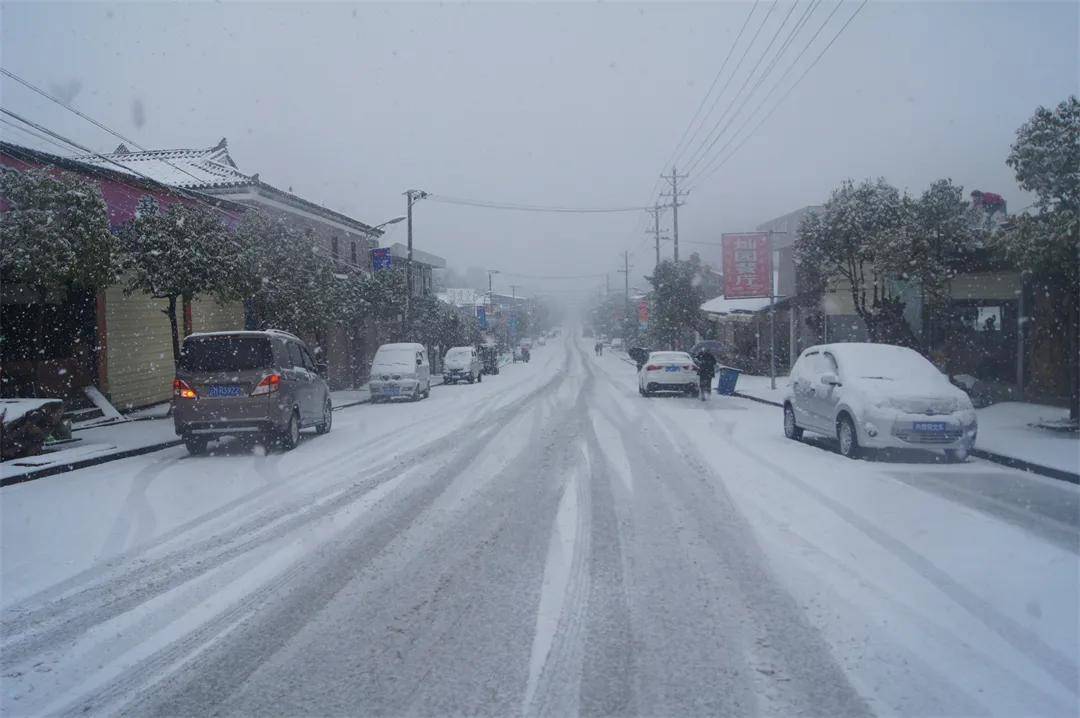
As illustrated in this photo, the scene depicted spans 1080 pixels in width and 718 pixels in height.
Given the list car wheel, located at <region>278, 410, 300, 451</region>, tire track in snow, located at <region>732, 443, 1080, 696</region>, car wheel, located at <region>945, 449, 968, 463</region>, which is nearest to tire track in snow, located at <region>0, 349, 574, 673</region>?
car wheel, located at <region>278, 410, 300, 451</region>

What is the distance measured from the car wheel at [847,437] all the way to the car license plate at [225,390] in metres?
9.28

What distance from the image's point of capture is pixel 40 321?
18594 mm

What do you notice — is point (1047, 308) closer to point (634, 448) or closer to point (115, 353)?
point (634, 448)

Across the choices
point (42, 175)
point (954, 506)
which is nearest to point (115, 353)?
point (42, 175)

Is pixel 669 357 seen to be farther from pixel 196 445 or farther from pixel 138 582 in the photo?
pixel 138 582

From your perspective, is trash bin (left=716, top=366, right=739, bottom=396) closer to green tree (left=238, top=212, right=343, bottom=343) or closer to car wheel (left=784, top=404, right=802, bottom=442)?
car wheel (left=784, top=404, right=802, bottom=442)

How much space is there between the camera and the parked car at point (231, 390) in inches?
477

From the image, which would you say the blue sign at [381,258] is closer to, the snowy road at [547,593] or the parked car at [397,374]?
the parked car at [397,374]

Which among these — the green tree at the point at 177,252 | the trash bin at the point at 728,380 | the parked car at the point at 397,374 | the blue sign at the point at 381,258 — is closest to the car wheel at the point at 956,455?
the trash bin at the point at 728,380

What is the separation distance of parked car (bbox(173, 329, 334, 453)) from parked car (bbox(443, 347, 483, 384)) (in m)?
25.0

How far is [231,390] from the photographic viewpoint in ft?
40.0

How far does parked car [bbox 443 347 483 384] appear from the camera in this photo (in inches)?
1501

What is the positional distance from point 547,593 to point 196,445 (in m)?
9.36

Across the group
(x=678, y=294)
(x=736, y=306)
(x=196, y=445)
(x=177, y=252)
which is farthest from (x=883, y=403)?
(x=678, y=294)
